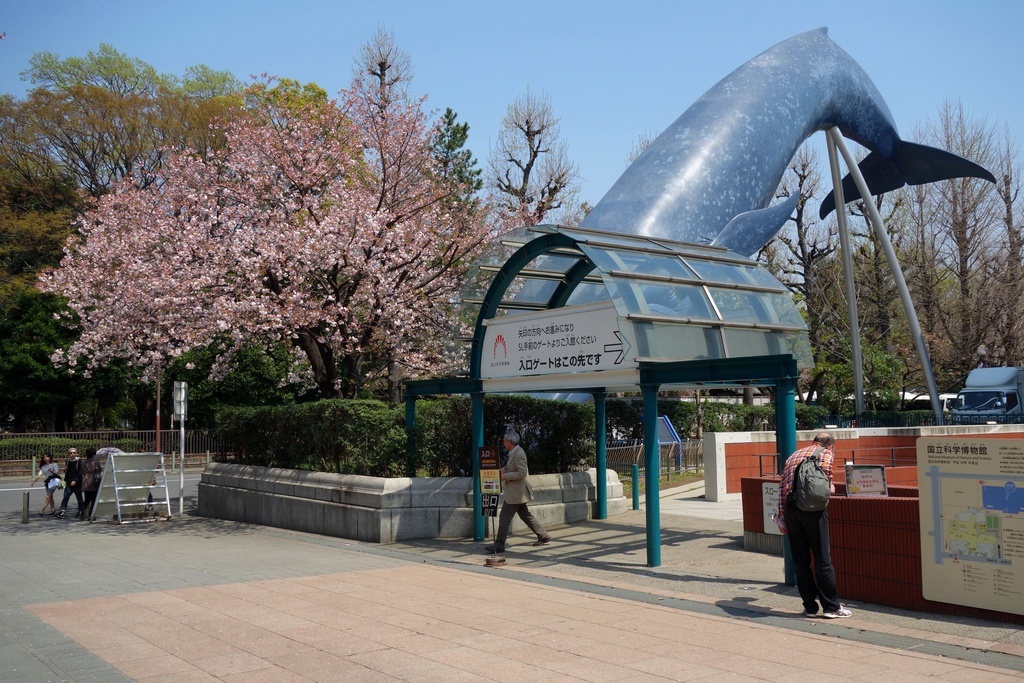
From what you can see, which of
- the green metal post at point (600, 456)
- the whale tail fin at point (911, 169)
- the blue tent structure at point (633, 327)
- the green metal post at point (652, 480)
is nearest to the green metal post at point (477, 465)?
the blue tent structure at point (633, 327)

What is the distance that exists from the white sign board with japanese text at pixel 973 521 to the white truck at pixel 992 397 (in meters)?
27.8

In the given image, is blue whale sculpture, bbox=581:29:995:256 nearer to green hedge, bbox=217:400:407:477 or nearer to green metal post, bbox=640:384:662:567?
green hedge, bbox=217:400:407:477

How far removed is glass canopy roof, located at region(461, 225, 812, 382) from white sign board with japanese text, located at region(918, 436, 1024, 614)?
349 centimetres

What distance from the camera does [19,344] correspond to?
38.1 meters

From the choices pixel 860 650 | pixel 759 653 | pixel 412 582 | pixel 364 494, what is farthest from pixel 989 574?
pixel 364 494

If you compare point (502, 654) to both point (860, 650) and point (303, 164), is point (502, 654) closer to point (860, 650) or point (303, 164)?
point (860, 650)

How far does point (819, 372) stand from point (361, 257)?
107 ft

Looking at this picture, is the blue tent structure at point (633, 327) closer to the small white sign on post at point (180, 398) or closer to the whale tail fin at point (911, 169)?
the small white sign on post at point (180, 398)

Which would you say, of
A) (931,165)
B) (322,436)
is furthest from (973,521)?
(931,165)

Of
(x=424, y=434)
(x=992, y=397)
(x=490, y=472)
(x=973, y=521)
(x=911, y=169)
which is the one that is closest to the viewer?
(x=973, y=521)

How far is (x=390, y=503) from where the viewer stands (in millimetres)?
13977

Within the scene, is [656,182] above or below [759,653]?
above

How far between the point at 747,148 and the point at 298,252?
13537mm

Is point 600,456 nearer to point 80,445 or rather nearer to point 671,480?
point 671,480
